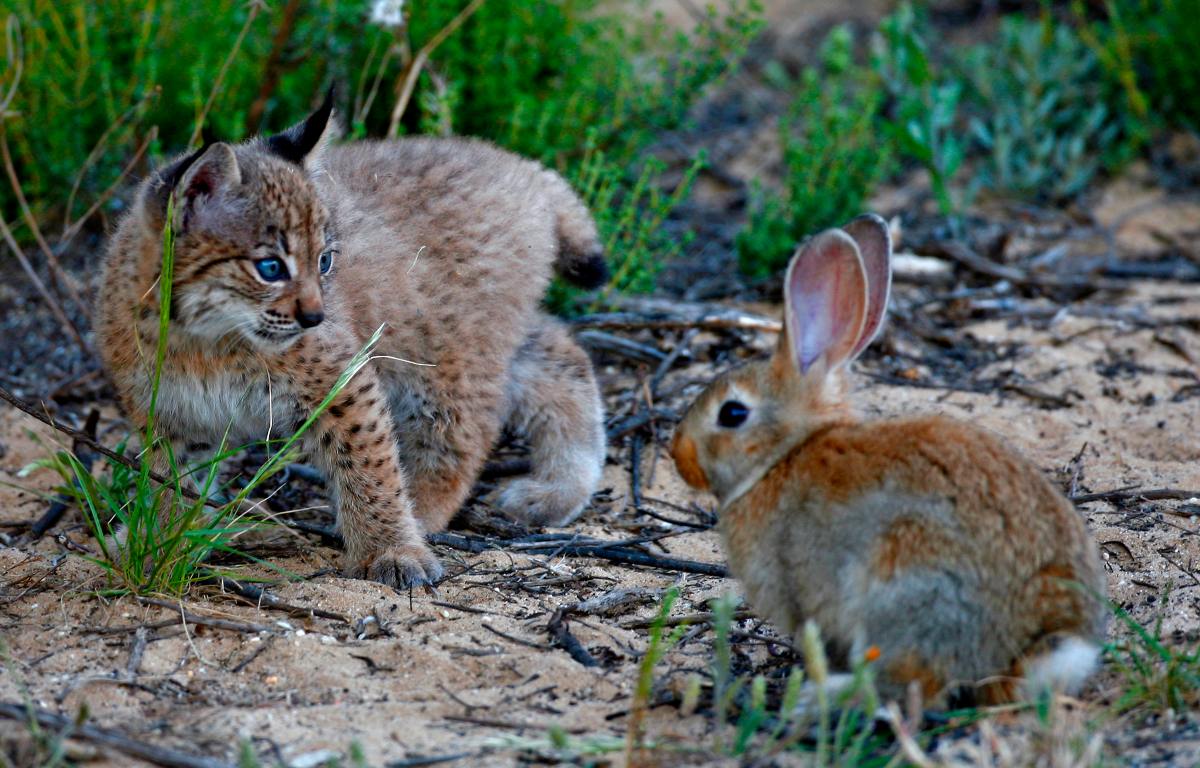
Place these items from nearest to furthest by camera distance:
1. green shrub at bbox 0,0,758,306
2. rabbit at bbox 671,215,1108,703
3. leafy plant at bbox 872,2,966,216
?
rabbit at bbox 671,215,1108,703, green shrub at bbox 0,0,758,306, leafy plant at bbox 872,2,966,216

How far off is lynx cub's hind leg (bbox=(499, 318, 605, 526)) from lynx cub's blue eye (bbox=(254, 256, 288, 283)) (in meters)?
1.42

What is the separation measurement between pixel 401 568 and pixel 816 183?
3.78 m

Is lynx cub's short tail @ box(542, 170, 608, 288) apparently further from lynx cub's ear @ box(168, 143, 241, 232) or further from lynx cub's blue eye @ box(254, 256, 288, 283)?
lynx cub's ear @ box(168, 143, 241, 232)

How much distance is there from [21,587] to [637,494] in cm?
238

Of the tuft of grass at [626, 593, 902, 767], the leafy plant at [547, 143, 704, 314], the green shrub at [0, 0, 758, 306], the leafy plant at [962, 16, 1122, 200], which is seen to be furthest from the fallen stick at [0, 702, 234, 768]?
the leafy plant at [962, 16, 1122, 200]

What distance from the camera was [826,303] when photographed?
12.3ft

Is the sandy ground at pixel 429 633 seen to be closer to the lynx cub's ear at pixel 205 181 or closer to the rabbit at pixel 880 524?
the rabbit at pixel 880 524

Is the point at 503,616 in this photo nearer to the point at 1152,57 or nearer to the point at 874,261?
the point at 874,261

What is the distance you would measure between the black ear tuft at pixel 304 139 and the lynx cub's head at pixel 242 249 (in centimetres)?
13

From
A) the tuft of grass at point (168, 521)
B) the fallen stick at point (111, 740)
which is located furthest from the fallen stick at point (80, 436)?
the fallen stick at point (111, 740)

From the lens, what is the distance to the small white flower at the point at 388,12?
605 cm

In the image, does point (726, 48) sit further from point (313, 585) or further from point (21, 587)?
point (21, 587)

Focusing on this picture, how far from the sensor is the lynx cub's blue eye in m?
4.43

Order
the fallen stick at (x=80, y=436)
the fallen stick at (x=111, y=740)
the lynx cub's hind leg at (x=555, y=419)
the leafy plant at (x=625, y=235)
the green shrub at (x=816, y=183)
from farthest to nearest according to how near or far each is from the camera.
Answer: the green shrub at (x=816, y=183)
the leafy plant at (x=625, y=235)
the lynx cub's hind leg at (x=555, y=419)
the fallen stick at (x=80, y=436)
the fallen stick at (x=111, y=740)
